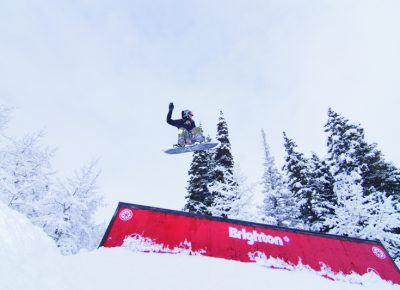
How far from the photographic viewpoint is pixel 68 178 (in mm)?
20516

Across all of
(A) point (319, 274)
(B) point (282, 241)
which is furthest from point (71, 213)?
(A) point (319, 274)

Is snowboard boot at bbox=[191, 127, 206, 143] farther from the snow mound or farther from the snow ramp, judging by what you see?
the snow mound

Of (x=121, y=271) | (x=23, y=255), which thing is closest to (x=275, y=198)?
(x=121, y=271)

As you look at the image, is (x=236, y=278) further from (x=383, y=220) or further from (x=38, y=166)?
(x=38, y=166)

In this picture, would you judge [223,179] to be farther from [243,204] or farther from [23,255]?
[23,255]

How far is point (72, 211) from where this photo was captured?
19.5 m

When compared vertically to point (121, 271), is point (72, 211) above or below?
above

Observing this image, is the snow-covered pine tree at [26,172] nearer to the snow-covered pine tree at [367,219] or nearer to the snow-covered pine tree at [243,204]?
the snow-covered pine tree at [243,204]

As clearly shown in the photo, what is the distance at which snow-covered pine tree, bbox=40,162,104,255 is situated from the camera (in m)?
18.4

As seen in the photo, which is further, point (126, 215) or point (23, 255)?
point (126, 215)

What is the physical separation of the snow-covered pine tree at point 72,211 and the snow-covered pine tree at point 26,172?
1.12m

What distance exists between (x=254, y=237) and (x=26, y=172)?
1766cm

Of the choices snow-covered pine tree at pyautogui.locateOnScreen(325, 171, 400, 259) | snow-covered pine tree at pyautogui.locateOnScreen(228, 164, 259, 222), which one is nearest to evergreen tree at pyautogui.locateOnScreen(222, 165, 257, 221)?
snow-covered pine tree at pyautogui.locateOnScreen(228, 164, 259, 222)

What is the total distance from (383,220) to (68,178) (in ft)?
71.0
